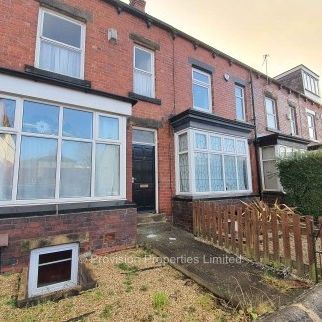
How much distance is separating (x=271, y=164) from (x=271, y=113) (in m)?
4.11

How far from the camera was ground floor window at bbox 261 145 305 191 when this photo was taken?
10.9 meters

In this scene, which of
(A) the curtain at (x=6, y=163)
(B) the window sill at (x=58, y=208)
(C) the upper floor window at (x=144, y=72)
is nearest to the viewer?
(B) the window sill at (x=58, y=208)

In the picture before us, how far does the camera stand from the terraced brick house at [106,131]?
16.3 ft

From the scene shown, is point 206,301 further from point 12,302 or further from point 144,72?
point 144,72

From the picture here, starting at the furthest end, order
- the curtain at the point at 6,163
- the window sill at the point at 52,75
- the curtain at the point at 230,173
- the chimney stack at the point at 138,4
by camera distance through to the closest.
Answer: the chimney stack at the point at 138,4
the curtain at the point at 230,173
the window sill at the point at 52,75
the curtain at the point at 6,163

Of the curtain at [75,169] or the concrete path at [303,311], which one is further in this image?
the curtain at [75,169]

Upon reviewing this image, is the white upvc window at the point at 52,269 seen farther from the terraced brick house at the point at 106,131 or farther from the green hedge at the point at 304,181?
the green hedge at the point at 304,181

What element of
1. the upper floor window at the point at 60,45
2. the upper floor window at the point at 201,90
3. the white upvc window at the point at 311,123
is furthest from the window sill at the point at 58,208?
the white upvc window at the point at 311,123

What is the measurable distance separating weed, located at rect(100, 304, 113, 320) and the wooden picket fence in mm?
3233

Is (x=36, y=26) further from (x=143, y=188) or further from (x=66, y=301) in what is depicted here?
(x=66, y=301)

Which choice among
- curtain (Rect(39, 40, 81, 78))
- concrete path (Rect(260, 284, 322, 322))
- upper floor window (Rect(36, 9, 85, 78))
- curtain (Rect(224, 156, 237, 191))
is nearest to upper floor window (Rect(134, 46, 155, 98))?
upper floor window (Rect(36, 9, 85, 78))

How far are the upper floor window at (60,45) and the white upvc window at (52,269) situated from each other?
5.23m

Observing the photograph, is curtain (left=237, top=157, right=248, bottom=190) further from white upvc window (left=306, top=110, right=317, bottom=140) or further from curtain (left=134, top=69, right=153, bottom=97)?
white upvc window (left=306, top=110, right=317, bottom=140)

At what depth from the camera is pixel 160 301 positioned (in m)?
3.34
